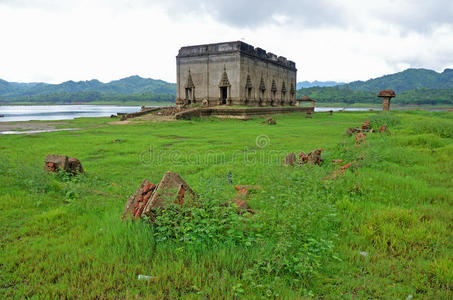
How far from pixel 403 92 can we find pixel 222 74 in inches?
4642

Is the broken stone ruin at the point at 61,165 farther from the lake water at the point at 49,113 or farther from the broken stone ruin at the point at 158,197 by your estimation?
the lake water at the point at 49,113

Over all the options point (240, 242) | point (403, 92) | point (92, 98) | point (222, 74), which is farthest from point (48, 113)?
point (403, 92)

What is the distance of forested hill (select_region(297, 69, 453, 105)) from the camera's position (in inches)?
3664

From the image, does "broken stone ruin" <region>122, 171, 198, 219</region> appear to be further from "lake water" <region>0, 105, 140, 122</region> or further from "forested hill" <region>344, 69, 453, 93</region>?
"forested hill" <region>344, 69, 453, 93</region>

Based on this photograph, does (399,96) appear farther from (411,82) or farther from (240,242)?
(240,242)

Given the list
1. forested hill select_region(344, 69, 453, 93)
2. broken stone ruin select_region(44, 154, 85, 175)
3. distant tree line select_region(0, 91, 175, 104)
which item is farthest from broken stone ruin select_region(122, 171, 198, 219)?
forested hill select_region(344, 69, 453, 93)

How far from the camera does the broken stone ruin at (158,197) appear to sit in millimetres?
3799

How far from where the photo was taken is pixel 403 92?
12181 cm

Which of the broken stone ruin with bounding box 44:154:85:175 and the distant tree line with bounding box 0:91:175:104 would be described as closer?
the broken stone ruin with bounding box 44:154:85:175

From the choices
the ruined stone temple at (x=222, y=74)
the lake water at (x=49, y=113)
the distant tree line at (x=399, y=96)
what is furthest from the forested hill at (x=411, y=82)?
the ruined stone temple at (x=222, y=74)

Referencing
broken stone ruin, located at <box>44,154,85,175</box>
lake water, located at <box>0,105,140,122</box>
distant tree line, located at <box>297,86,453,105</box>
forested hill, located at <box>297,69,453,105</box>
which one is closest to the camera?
broken stone ruin, located at <box>44,154,85,175</box>

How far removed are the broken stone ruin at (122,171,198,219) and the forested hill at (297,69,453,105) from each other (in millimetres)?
100663

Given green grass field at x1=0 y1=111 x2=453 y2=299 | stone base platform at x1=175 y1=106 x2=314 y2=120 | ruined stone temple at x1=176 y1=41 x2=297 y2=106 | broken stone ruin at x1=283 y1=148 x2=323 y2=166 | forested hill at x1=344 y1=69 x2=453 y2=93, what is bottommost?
green grass field at x1=0 y1=111 x2=453 y2=299

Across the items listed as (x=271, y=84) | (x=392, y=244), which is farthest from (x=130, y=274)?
(x=271, y=84)
